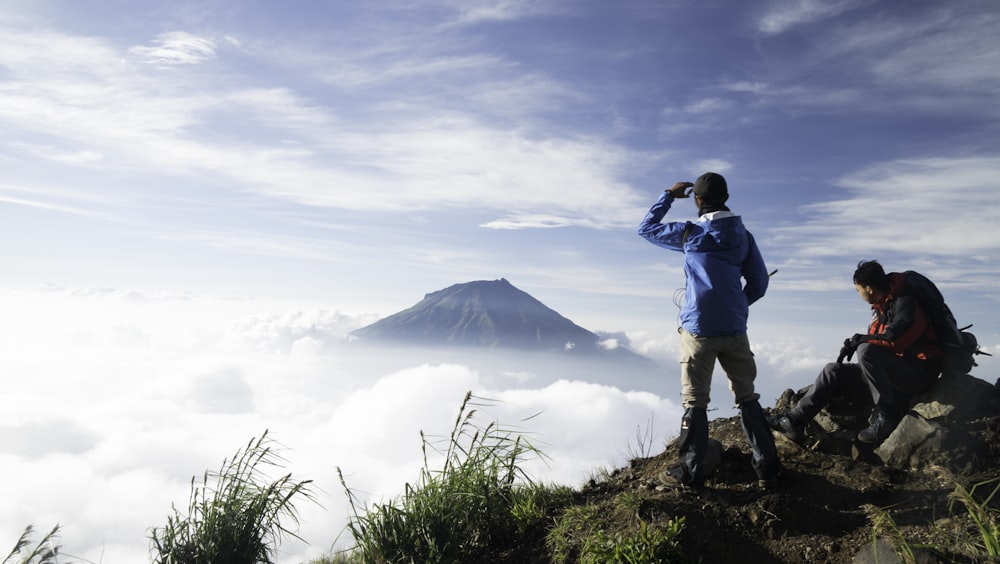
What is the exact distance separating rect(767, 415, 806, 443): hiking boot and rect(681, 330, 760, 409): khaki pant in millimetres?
1170

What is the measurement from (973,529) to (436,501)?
15.5ft

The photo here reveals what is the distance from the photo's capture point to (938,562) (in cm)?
469

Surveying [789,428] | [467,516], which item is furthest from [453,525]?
[789,428]

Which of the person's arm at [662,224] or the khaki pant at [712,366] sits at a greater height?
the person's arm at [662,224]

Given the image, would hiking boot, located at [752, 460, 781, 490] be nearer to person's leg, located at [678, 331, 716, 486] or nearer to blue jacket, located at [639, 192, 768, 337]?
person's leg, located at [678, 331, 716, 486]

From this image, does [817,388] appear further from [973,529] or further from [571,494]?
[571,494]

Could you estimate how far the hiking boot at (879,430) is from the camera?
6.66m

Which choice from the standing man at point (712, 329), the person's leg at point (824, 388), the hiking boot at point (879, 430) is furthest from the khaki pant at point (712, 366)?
the hiking boot at point (879, 430)

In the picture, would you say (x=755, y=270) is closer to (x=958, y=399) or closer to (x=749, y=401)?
(x=749, y=401)

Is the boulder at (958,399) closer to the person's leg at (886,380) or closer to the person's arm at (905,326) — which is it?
the person's leg at (886,380)

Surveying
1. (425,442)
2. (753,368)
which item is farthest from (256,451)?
(753,368)

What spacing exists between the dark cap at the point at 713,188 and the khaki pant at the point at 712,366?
1435mm

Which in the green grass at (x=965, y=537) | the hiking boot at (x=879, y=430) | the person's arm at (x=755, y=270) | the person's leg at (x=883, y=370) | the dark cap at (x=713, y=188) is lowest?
the green grass at (x=965, y=537)

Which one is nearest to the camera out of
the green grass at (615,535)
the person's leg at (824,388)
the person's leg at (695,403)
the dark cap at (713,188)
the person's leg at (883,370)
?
the green grass at (615,535)
